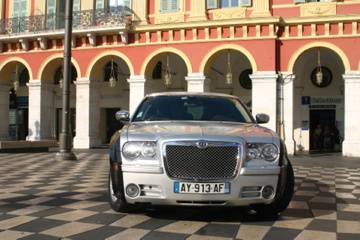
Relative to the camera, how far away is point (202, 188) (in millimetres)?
5820

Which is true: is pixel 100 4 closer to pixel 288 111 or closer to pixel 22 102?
pixel 22 102

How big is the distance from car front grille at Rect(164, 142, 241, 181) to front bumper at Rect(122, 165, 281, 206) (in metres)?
0.09

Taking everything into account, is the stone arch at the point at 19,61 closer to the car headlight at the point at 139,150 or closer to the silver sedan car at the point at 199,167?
the silver sedan car at the point at 199,167

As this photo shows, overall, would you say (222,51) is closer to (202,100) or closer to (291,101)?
(291,101)

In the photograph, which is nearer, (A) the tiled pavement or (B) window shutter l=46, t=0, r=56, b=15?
(A) the tiled pavement

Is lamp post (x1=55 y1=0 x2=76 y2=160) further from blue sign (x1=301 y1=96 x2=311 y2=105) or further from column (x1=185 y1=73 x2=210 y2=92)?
blue sign (x1=301 y1=96 x2=311 y2=105)

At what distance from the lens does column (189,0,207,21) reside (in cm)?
2638

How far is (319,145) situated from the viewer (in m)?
29.4

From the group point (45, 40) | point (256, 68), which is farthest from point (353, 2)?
point (45, 40)

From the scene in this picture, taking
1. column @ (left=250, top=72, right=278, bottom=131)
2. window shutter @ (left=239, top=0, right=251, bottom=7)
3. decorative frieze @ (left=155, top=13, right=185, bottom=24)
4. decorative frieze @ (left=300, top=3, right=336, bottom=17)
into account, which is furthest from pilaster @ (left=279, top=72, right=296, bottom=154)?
decorative frieze @ (left=155, top=13, right=185, bottom=24)

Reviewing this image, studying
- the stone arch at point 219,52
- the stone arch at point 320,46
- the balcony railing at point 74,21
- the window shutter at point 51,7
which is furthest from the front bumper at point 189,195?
the window shutter at point 51,7

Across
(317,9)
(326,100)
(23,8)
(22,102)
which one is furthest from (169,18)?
(22,102)

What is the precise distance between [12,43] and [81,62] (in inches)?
194

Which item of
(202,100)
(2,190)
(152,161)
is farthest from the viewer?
(2,190)
